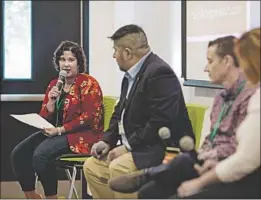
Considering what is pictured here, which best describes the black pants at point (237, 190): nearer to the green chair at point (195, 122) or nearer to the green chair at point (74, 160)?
the green chair at point (195, 122)

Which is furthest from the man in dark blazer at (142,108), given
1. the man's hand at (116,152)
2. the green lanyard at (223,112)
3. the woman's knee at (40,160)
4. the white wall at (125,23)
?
the white wall at (125,23)

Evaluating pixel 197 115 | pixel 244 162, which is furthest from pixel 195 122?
pixel 244 162

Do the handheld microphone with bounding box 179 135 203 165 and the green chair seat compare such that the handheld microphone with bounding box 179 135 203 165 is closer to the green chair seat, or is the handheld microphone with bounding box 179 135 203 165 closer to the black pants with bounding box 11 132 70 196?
the green chair seat

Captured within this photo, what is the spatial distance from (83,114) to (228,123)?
103 cm

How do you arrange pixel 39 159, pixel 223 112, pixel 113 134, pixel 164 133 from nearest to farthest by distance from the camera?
pixel 223 112
pixel 164 133
pixel 113 134
pixel 39 159

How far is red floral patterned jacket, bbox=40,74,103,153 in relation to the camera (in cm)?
248

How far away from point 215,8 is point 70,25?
180 centimetres

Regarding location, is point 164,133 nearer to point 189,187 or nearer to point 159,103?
point 159,103

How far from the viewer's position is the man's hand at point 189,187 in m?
1.64

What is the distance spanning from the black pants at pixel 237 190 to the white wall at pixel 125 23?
5.80 ft

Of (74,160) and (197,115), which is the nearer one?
(197,115)

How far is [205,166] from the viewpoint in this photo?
1650 millimetres

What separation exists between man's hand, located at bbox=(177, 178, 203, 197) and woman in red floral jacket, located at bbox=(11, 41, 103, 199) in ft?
2.88

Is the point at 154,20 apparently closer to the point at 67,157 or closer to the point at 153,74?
the point at 67,157
